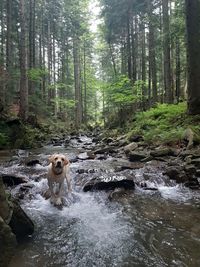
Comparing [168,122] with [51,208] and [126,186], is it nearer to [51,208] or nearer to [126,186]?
[126,186]

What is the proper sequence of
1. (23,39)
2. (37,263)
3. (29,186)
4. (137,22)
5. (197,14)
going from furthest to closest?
(137,22) < (23,39) < (197,14) < (29,186) < (37,263)

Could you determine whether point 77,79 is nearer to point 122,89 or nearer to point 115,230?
point 122,89

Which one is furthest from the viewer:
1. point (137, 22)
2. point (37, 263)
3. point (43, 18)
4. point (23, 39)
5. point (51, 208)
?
point (43, 18)

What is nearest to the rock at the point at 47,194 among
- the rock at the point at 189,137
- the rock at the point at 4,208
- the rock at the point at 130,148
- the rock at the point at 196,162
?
the rock at the point at 4,208

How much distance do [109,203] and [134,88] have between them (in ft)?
51.1

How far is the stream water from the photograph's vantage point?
368cm

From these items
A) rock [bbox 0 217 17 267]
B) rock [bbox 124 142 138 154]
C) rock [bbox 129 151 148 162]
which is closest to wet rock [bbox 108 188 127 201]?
rock [bbox 0 217 17 267]

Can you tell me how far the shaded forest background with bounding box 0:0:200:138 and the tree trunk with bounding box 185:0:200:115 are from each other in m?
0.04

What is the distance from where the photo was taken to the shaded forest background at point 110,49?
17.9 metres

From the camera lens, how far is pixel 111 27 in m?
27.7

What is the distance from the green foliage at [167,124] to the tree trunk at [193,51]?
777mm

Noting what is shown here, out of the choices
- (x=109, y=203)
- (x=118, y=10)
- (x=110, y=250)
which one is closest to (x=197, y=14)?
(x=109, y=203)

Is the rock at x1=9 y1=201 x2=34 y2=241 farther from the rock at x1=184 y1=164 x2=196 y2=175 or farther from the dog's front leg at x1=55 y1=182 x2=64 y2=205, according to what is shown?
the rock at x1=184 y1=164 x2=196 y2=175

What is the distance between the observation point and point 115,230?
4566 mm
